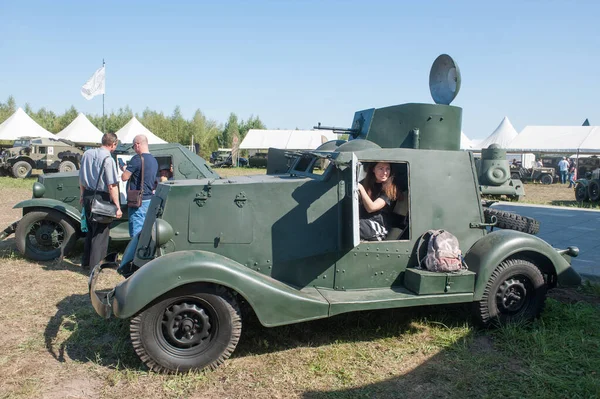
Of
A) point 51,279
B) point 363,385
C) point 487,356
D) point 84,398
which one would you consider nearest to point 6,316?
point 51,279

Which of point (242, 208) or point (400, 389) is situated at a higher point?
point (242, 208)

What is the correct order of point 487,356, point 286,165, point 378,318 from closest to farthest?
point 487,356, point 378,318, point 286,165

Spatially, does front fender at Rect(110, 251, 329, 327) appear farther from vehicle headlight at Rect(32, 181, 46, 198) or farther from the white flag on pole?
the white flag on pole

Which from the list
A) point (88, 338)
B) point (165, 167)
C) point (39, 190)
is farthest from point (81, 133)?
point (88, 338)

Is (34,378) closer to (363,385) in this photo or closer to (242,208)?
(242,208)

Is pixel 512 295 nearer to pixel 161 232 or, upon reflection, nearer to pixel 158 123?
pixel 161 232

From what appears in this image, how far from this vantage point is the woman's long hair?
15.4 ft

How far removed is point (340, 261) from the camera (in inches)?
175

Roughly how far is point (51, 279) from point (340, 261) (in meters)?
4.12

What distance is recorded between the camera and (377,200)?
461cm

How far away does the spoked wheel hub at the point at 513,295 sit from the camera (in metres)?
4.69

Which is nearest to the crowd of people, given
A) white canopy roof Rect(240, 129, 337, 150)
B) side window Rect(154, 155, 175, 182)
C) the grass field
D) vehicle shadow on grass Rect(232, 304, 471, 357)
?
the grass field

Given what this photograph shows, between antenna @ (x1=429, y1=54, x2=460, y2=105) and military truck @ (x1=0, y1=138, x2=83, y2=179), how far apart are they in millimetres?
20205

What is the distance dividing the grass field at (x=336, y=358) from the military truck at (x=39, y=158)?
1891cm
